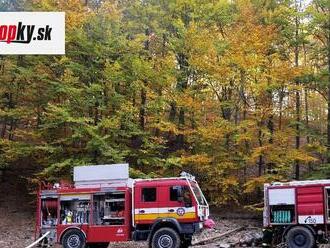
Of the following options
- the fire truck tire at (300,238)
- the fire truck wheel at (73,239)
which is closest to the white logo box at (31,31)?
the fire truck wheel at (73,239)

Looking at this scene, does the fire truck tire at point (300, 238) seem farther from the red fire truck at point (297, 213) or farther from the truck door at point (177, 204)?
the truck door at point (177, 204)

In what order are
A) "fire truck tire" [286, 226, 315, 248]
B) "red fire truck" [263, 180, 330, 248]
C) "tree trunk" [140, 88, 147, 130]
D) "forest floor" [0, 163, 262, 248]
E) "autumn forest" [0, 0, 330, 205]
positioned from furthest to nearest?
"tree trunk" [140, 88, 147, 130] → "autumn forest" [0, 0, 330, 205] → "forest floor" [0, 163, 262, 248] → "red fire truck" [263, 180, 330, 248] → "fire truck tire" [286, 226, 315, 248]

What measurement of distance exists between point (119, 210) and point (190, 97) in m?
10.5

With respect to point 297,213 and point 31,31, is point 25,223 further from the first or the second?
point 297,213

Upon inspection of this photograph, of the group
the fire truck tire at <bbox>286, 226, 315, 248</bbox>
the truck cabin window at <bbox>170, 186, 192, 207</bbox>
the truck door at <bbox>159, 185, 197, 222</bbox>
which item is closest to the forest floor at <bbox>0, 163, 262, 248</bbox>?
the fire truck tire at <bbox>286, 226, 315, 248</bbox>

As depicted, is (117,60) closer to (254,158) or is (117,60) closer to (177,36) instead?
(177,36)

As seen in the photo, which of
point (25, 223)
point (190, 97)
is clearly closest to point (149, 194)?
point (25, 223)

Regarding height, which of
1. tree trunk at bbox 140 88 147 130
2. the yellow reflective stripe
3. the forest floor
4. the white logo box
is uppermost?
the white logo box

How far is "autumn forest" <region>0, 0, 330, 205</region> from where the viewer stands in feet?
81.7

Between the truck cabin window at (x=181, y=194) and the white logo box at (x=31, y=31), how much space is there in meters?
7.35

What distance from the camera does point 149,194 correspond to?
17.1 meters

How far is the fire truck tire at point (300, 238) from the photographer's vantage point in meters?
17.3

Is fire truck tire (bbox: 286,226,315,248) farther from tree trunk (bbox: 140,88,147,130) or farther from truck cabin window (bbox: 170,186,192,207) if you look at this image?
tree trunk (bbox: 140,88,147,130)

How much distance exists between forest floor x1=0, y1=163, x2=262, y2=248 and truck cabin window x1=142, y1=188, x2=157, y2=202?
3307 millimetres
